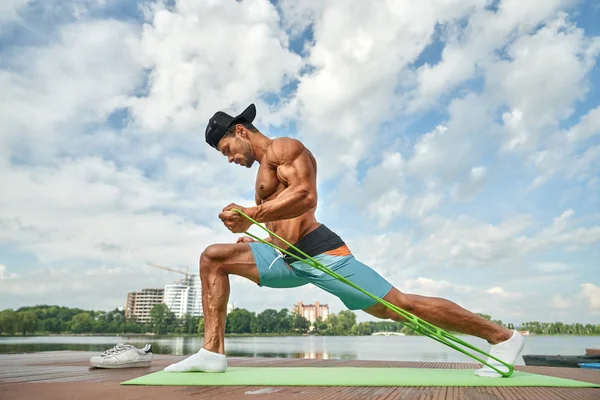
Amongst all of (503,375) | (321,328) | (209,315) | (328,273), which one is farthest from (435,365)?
(321,328)

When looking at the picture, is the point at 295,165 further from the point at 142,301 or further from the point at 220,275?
the point at 142,301

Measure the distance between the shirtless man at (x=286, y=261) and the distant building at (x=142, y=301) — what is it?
19827cm

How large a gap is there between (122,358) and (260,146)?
7.77 ft

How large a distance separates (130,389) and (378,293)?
1.80m

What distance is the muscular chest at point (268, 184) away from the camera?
11.6ft

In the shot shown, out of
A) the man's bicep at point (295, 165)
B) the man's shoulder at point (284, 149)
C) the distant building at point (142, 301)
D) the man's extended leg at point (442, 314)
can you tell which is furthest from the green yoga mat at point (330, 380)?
the distant building at point (142, 301)

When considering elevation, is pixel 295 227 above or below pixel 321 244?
above

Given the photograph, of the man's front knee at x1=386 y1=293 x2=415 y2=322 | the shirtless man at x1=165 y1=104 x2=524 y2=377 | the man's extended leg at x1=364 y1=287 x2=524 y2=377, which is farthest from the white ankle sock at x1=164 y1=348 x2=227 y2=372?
the man's front knee at x1=386 y1=293 x2=415 y2=322

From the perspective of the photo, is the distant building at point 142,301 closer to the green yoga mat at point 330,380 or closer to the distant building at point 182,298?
the distant building at point 182,298

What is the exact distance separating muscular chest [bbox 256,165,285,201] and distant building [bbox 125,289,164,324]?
198m

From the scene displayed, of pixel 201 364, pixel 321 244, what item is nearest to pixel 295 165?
pixel 321 244

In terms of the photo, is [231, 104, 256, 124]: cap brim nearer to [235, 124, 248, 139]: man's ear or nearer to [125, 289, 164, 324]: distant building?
[235, 124, 248, 139]: man's ear

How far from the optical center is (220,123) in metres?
3.73

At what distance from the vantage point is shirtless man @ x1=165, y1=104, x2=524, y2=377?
→ 3141mm
